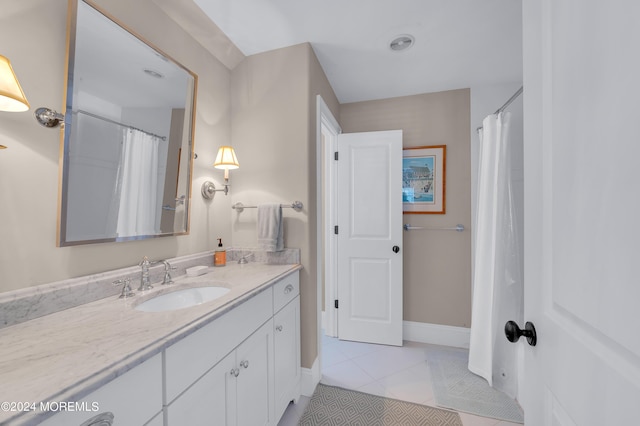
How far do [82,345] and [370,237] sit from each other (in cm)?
215

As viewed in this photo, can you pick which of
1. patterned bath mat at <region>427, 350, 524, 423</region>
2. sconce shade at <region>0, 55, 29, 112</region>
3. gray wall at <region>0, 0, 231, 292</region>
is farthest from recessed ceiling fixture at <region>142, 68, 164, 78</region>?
patterned bath mat at <region>427, 350, 524, 423</region>

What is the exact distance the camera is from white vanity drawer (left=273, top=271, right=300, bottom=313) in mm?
1430

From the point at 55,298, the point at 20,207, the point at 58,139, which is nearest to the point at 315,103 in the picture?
the point at 58,139

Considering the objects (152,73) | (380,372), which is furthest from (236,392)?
(152,73)

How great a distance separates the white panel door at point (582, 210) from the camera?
15.0 inches

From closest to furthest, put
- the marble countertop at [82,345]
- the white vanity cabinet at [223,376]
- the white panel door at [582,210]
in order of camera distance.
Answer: the white panel door at [582,210], the marble countertop at [82,345], the white vanity cabinet at [223,376]

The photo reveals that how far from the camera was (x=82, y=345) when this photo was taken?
67 cm

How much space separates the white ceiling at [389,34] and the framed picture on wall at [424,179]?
655mm

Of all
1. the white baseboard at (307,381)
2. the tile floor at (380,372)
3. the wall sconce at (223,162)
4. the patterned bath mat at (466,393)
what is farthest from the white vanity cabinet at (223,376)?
the patterned bath mat at (466,393)

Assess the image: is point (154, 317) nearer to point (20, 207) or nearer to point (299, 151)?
point (20, 207)

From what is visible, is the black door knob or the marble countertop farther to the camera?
the black door knob

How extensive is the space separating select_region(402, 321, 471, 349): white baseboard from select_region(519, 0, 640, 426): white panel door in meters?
1.97

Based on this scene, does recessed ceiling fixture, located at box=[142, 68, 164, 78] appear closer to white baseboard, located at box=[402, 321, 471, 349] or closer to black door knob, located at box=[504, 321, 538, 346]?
black door knob, located at box=[504, 321, 538, 346]

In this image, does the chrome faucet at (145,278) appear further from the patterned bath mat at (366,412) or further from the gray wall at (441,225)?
the gray wall at (441,225)
